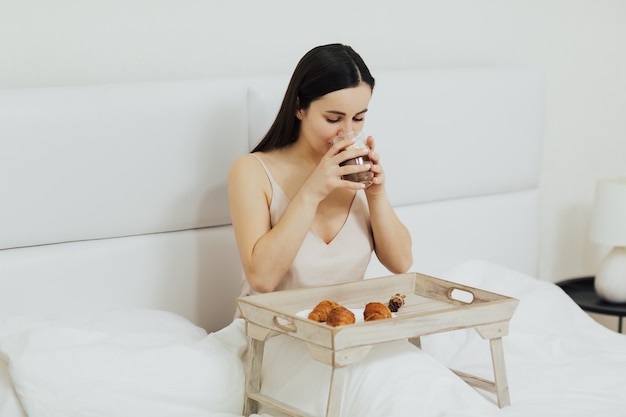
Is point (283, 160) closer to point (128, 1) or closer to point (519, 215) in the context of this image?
point (128, 1)

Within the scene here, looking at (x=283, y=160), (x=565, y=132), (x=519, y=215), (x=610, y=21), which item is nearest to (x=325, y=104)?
(x=283, y=160)

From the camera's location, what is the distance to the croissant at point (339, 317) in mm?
1559

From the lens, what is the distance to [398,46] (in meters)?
2.66

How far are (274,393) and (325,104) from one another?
0.63 meters

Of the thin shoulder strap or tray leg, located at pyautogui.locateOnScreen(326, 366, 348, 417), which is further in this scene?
the thin shoulder strap

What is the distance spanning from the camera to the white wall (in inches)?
82.7

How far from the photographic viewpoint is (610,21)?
312 cm

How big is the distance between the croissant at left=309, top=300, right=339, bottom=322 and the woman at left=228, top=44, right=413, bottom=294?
21 cm

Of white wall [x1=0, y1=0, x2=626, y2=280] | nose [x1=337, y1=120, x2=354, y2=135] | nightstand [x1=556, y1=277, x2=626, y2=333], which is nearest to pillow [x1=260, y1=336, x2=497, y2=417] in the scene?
nose [x1=337, y1=120, x2=354, y2=135]

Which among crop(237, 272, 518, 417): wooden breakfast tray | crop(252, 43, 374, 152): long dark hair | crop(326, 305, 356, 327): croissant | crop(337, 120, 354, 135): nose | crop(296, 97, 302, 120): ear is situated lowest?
crop(237, 272, 518, 417): wooden breakfast tray

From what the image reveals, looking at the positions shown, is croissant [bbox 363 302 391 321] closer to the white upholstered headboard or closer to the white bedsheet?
the white bedsheet

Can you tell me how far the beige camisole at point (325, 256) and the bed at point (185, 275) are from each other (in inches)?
6.6

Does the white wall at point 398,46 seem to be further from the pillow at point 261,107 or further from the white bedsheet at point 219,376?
the white bedsheet at point 219,376

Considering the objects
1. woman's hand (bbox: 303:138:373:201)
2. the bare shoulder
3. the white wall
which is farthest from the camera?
the white wall
